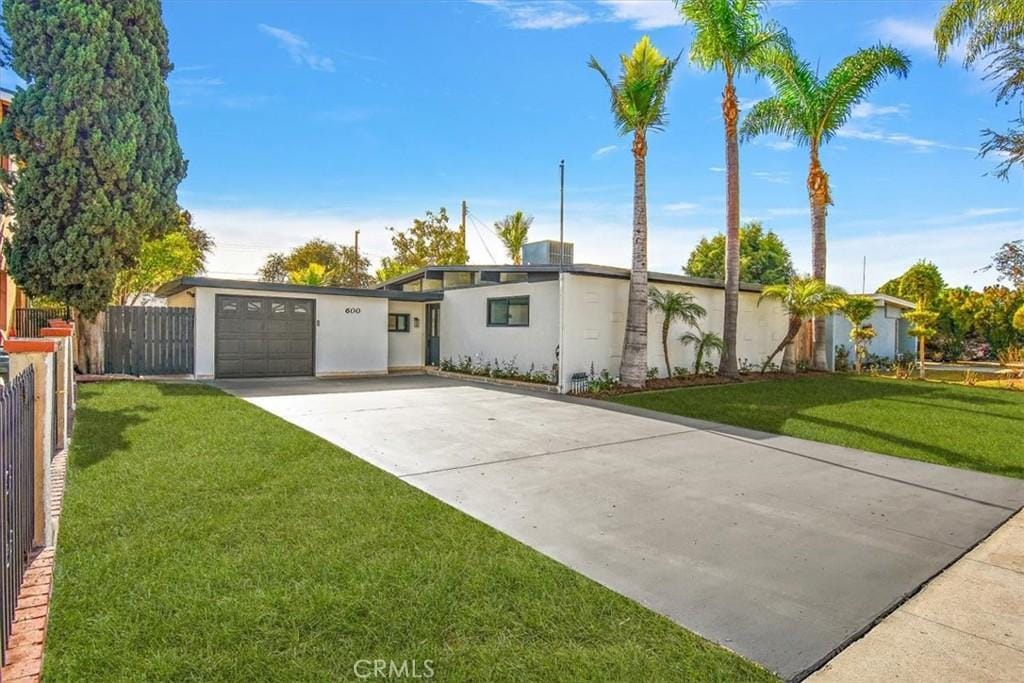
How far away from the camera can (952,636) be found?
2598 mm

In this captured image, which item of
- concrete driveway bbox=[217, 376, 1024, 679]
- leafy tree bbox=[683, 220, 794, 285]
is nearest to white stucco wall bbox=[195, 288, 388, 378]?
concrete driveway bbox=[217, 376, 1024, 679]

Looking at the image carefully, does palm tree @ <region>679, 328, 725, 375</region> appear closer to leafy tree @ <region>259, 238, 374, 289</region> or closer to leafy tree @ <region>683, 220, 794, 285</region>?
leafy tree @ <region>683, 220, 794, 285</region>

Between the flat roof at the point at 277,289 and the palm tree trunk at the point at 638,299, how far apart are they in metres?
6.21

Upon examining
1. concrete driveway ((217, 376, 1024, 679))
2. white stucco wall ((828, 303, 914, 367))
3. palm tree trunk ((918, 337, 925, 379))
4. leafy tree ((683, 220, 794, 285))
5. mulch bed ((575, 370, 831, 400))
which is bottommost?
concrete driveway ((217, 376, 1024, 679))

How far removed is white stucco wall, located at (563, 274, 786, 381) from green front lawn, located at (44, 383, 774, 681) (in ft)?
25.1

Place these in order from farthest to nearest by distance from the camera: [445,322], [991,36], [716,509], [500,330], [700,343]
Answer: [445,322]
[700,343]
[500,330]
[991,36]
[716,509]

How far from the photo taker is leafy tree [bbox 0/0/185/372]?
36.6ft

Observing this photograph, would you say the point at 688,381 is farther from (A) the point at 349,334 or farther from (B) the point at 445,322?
(A) the point at 349,334

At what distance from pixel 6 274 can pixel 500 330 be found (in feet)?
44.4

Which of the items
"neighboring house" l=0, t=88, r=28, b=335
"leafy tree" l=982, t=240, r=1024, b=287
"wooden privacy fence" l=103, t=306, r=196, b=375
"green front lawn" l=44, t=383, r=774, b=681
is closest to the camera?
"green front lawn" l=44, t=383, r=774, b=681

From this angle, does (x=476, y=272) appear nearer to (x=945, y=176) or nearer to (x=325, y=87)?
(x=325, y=87)

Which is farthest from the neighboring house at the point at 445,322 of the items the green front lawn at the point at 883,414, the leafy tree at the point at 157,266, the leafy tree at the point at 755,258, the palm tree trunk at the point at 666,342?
the leafy tree at the point at 755,258

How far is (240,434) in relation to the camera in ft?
21.5

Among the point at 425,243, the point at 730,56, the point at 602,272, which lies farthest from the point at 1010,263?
the point at 425,243
